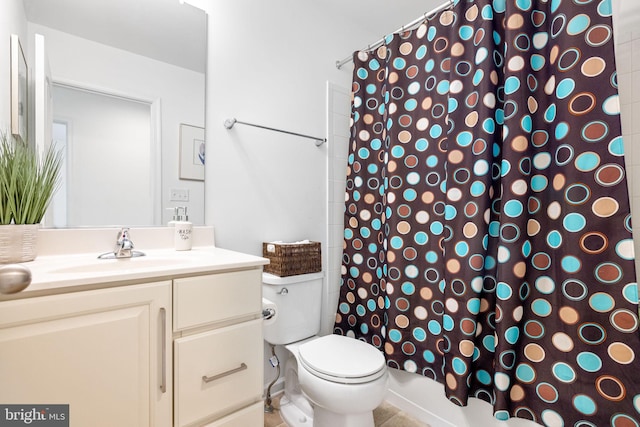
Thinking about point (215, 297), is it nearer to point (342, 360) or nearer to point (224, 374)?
point (224, 374)

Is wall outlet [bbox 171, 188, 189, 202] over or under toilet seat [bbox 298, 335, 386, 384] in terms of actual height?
over

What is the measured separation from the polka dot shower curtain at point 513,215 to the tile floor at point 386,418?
0.29m

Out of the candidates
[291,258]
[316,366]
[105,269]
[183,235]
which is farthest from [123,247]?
[316,366]

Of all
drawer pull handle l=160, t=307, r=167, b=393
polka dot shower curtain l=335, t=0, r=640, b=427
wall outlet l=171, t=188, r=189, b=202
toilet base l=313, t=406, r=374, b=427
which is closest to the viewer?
drawer pull handle l=160, t=307, r=167, b=393

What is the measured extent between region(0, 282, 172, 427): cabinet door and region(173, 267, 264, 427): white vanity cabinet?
0.15 feet

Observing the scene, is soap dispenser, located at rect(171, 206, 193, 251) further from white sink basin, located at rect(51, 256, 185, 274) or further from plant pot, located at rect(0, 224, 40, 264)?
plant pot, located at rect(0, 224, 40, 264)

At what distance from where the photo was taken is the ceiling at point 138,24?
1.14 m

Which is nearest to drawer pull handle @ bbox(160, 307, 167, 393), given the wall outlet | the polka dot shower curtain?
the wall outlet

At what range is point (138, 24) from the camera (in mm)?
1303

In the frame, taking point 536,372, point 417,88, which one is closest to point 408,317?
point 536,372

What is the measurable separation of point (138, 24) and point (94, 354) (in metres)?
1.32

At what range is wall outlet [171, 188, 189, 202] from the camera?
1391 millimetres

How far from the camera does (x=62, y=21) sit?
45.2 inches

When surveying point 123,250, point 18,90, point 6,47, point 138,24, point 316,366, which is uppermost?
point 138,24
